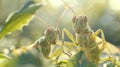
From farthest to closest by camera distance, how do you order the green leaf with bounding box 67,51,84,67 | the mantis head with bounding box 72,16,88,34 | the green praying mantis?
the mantis head with bounding box 72,16,88,34 → the green praying mantis → the green leaf with bounding box 67,51,84,67

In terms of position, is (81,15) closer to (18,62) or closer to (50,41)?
(50,41)

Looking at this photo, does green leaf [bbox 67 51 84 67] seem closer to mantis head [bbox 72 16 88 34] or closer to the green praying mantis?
the green praying mantis

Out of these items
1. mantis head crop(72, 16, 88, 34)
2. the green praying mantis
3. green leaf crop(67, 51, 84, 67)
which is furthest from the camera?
mantis head crop(72, 16, 88, 34)

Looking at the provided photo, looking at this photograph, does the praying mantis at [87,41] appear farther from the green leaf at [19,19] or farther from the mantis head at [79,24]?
the green leaf at [19,19]

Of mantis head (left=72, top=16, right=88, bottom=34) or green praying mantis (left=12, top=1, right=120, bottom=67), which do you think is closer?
green praying mantis (left=12, top=1, right=120, bottom=67)

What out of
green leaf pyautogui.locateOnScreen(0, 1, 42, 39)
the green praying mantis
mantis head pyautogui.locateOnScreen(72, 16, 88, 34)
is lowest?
the green praying mantis

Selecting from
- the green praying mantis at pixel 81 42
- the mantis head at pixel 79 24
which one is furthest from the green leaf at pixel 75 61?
the mantis head at pixel 79 24

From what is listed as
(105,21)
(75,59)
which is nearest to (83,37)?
(75,59)

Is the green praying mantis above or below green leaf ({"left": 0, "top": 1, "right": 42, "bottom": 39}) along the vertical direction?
below

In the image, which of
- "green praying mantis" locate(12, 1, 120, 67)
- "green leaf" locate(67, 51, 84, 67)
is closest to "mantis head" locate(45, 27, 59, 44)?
"green praying mantis" locate(12, 1, 120, 67)
